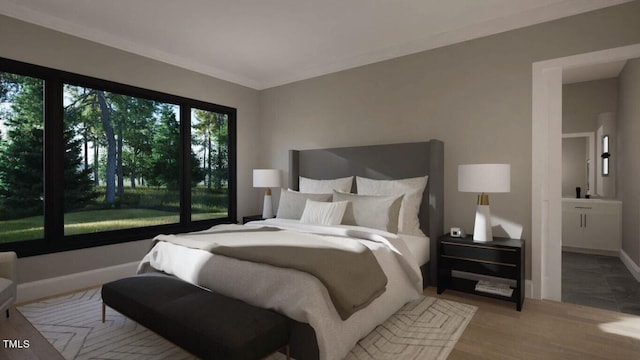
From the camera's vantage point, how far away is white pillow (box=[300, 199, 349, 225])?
3410 millimetres

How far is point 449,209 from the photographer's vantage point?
358cm

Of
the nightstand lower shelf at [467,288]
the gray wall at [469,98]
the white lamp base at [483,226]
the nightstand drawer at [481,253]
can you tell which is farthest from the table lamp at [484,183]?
the nightstand lower shelf at [467,288]

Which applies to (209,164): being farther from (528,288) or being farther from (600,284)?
(600,284)

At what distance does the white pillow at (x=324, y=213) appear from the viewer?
3410 mm

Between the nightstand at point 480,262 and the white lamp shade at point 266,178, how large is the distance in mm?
2460

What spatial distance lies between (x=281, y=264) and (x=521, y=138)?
8.65ft

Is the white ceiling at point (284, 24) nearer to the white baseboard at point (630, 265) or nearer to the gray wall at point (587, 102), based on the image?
the white baseboard at point (630, 265)

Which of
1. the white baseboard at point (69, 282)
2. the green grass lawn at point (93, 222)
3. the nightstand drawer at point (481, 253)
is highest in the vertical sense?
the green grass lawn at point (93, 222)

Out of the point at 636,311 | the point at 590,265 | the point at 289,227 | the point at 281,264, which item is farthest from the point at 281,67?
the point at 590,265

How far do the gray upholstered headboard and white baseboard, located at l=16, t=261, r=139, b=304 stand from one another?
2339mm

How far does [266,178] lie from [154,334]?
8.57 ft

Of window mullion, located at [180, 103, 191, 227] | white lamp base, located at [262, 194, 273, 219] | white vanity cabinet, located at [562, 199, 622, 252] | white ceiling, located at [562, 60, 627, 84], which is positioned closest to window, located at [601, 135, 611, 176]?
white vanity cabinet, located at [562, 199, 622, 252]

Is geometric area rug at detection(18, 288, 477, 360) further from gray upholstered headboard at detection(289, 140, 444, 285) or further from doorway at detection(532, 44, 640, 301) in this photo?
doorway at detection(532, 44, 640, 301)

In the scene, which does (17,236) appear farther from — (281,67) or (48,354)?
(281,67)
